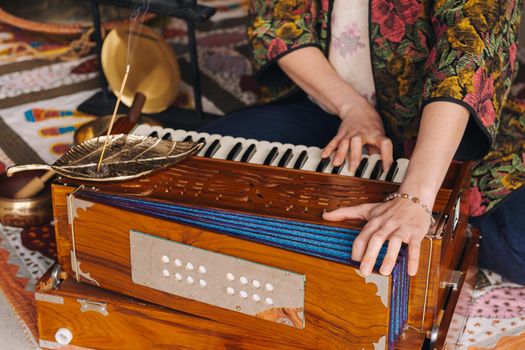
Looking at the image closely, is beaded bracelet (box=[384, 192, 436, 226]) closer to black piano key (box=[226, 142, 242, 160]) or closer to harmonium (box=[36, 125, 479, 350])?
harmonium (box=[36, 125, 479, 350])

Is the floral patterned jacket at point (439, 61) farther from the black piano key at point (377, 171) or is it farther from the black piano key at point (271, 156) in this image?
the black piano key at point (271, 156)

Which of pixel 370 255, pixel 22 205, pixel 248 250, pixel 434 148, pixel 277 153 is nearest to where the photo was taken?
pixel 370 255

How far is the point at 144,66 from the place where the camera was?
272 centimetres

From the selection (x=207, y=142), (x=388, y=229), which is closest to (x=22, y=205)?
(x=207, y=142)

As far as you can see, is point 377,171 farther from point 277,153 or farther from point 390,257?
point 390,257

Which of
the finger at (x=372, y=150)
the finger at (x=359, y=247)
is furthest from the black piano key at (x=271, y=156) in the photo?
the finger at (x=359, y=247)

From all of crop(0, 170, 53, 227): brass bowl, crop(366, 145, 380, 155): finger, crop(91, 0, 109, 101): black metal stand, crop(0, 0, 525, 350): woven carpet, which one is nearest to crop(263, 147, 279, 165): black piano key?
crop(366, 145, 380, 155): finger

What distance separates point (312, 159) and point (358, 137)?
11 centimetres

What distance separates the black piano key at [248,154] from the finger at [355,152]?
0.59 ft

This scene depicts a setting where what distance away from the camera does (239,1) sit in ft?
12.7

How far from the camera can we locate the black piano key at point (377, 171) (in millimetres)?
1504

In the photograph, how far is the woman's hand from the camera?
156 centimetres

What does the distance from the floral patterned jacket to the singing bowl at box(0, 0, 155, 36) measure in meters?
1.55

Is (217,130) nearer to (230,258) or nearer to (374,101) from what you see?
(374,101)
